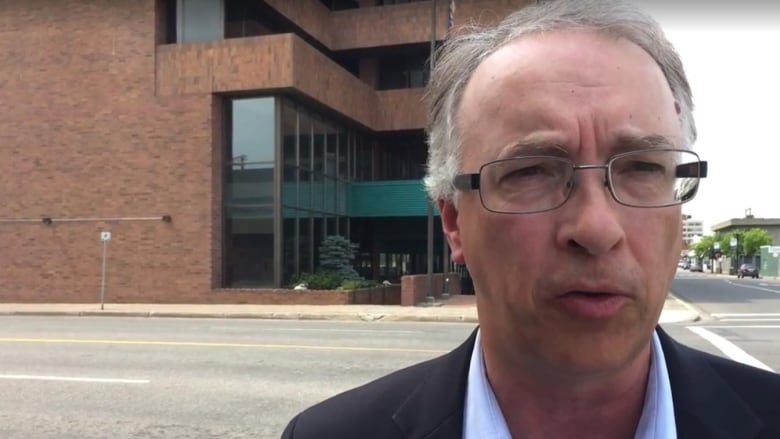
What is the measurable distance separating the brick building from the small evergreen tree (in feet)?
2.02

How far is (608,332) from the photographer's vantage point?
1.21 meters

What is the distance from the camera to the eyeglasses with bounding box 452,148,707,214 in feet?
4.16

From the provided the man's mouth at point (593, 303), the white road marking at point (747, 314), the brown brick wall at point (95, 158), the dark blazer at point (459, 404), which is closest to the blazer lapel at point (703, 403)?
the dark blazer at point (459, 404)

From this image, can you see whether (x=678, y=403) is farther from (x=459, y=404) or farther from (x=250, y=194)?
(x=250, y=194)

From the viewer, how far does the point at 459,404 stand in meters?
1.47

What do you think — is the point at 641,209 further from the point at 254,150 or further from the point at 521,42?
the point at 254,150

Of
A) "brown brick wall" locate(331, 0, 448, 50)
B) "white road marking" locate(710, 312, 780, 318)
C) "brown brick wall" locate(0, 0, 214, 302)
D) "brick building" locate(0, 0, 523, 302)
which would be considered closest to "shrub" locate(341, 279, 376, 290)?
"brick building" locate(0, 0, 523, 302)

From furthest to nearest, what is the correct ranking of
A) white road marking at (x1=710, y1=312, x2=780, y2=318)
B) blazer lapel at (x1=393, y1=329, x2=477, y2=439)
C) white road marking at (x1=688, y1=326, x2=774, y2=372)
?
white road marking at (x1=710, y1=312, x2=780, y2=318), white road marking at (x1=688, y1=326, x2=774, y2=372), blazer lapel at (x1=393, y1=329, x2=477, y2=439)

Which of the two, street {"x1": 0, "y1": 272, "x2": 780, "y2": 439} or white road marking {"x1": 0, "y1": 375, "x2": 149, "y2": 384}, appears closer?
street {"x1": 0, "y1": 272, "x2": 780, "y2": 439}

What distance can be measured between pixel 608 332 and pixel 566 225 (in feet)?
0.69

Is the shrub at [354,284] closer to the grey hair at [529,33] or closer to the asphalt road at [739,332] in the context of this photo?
the asphalt road at [739,332]

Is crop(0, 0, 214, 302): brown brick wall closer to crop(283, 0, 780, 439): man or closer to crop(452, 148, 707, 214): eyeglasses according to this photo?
crop(283, 0, 780, 439): man

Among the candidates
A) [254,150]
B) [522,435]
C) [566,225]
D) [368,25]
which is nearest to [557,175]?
[566,225]

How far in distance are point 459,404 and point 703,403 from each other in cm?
50
